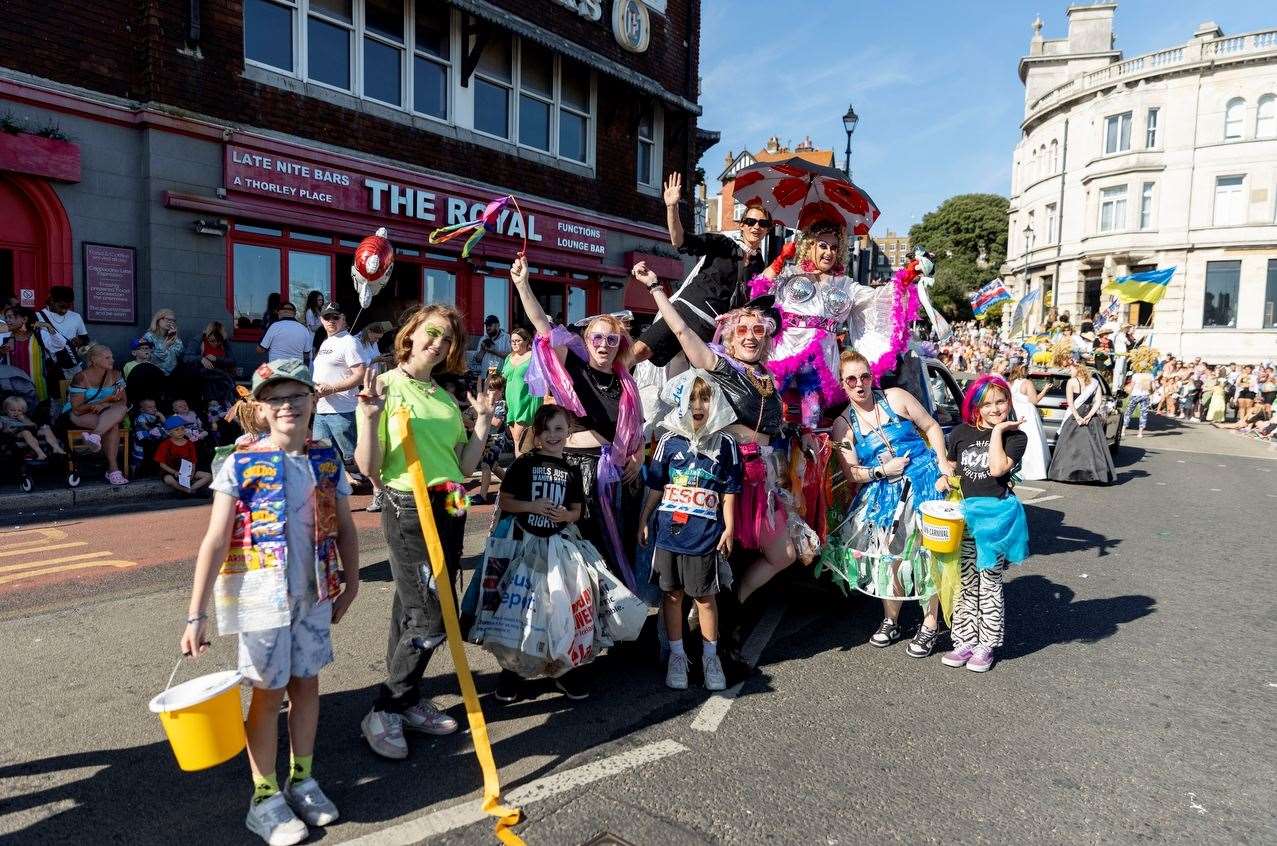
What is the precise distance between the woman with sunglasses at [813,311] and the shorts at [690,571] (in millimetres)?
1440

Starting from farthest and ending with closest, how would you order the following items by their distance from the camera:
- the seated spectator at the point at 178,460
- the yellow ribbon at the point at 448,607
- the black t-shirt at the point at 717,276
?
the seated spectator at the point at 178,460 < the black t-shirt at the point at 717,276 < the yellow ribbon at the point at 448,607

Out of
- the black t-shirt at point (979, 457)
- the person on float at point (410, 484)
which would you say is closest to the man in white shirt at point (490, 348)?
the black t-shirt at point (979, 457)

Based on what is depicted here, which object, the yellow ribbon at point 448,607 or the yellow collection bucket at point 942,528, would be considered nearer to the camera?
the yellow ribbon at point 448,607

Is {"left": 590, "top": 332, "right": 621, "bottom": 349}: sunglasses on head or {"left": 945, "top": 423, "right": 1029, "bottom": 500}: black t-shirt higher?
{"left": 590, "top": 332, "right": 621, "bottom": 349}: sunglasses on head

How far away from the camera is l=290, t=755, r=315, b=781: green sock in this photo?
283 cm

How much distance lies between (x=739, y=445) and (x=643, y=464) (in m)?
0.53

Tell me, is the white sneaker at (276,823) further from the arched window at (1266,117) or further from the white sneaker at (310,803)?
the arched window at (1266,117)

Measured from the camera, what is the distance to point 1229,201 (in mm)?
35656

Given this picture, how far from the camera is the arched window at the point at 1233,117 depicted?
35.2 metres

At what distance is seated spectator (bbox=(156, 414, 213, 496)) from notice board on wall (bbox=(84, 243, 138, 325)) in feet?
7.53

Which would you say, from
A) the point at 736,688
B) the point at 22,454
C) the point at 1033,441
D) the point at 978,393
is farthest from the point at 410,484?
the point at 1033,441

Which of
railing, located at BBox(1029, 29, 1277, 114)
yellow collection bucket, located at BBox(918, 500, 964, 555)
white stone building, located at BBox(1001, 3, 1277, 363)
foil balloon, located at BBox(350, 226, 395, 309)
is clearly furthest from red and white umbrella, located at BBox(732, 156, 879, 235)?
railing, located at BBox(1029, 29, 1277, 114)

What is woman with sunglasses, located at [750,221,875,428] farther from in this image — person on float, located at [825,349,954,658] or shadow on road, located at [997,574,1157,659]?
shadow on road, located at [997,574,1157,659]

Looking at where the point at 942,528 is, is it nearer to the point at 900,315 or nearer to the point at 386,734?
the point at 900,315
